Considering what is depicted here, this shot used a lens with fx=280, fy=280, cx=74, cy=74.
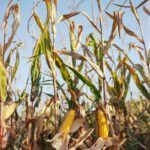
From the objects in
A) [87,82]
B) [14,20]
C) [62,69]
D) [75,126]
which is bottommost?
[75,126]

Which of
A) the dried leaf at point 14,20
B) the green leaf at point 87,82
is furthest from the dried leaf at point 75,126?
the dried leaf at point 14,20

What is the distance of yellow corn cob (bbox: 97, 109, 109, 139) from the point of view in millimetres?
1631

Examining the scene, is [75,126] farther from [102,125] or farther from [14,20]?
[14,20]

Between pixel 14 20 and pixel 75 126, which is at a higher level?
pixel 14 20

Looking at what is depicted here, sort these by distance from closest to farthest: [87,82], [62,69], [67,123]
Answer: [67,123]
[87,82]
[62,69]

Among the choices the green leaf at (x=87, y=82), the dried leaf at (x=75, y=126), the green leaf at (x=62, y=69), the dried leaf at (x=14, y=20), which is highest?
the dried leaf at (x=14, y=20)

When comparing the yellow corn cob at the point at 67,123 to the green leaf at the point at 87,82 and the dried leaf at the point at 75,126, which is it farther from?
the green leaf at the point at 87,82

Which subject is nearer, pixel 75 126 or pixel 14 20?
pixel 75 126

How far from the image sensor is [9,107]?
74.2 inches

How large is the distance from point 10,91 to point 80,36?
0.95 metres

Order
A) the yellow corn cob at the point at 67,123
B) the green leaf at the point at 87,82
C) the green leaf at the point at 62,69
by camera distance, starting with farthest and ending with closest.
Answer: the green leaf at the point at 62,69 → the green leaf at the point at 87,82 → the yellow corn cob at the point at 67,123

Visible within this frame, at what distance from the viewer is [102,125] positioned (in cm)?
166

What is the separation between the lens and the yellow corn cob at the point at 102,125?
5.35 ft

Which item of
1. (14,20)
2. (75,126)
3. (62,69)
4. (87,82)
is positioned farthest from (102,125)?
(14,20)
